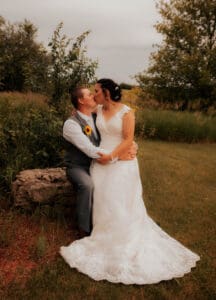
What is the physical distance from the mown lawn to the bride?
0.12m

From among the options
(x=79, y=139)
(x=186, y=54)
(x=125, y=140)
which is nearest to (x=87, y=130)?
(x=79, y=139)

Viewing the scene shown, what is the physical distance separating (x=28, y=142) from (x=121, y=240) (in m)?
2.32

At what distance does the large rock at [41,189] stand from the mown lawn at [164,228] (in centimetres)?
21

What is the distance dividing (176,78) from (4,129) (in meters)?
13.8

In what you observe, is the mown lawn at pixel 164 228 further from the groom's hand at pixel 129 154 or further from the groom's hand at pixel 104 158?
the groom's hand at pixel 129 154

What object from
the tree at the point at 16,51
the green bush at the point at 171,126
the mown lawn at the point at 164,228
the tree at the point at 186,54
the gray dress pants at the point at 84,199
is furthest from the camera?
the tree at the point at 16,51

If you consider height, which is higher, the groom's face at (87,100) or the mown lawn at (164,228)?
the groom's face at (87,100)

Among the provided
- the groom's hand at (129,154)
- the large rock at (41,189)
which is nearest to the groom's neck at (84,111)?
the groom's hand at (129,154)

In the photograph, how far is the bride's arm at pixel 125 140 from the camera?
4.70 m

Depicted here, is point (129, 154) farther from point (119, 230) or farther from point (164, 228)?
point (164, 228)

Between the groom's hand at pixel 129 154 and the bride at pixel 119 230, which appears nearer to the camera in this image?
the bride at pixel 119 230

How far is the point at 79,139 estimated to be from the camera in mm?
4723

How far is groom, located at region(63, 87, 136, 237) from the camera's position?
15.3 ft

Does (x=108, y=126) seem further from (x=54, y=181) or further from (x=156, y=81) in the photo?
(x=156, y=81)
